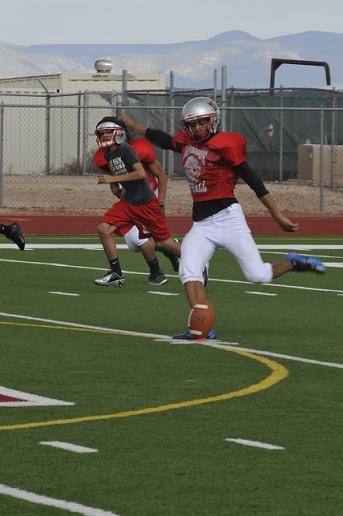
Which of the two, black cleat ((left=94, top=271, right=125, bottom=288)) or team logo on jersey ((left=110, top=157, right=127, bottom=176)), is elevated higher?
team logo on jersey ((left=110, top=157, right=127, bottom=176))

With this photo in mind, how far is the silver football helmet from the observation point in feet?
40.5

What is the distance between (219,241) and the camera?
12.6m

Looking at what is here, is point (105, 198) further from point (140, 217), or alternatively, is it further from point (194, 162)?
point (194, 162)

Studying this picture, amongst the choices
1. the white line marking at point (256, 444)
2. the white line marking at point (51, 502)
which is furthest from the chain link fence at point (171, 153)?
the white line marking at point (51, 502)

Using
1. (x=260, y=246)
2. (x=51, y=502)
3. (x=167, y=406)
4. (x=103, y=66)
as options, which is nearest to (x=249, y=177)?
(x=167, y=406)

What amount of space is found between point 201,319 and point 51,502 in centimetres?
541

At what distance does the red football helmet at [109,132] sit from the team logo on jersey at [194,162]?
426cm

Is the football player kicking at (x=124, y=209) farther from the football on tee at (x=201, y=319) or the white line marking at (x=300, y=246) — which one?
the white line marking at (x=300, y=246)

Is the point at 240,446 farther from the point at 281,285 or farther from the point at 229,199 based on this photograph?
the point at 281,285

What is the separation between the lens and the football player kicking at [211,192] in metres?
12.4

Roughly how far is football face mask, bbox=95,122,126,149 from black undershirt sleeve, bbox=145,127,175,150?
356 centimetres

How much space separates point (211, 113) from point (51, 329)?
243 centimetres

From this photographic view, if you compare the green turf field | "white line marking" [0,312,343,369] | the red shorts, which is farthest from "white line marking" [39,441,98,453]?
the red shorts

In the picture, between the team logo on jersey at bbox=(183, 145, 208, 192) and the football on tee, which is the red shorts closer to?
the team logo on jersey at bbox=(183, 145, 208, 192)
